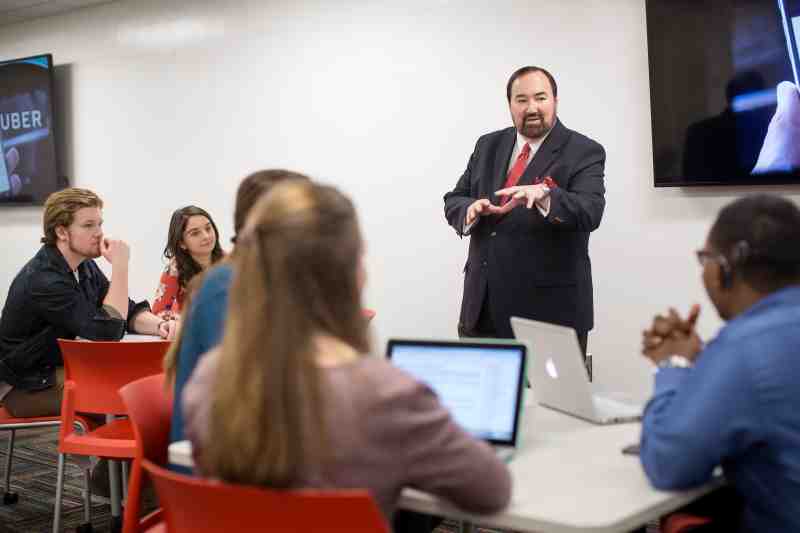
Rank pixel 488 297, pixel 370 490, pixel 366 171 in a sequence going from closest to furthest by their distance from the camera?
pixel 370 490 → pixel 488 297 → pixel 366 171

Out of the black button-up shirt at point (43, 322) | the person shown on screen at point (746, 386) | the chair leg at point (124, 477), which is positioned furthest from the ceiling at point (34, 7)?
the person shown on screen at point (746, 386)

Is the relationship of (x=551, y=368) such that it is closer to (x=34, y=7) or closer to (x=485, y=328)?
(x=485, y=328)

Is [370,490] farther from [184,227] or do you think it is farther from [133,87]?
[133,87]

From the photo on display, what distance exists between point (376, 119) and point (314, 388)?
405cm

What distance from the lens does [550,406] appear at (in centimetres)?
227

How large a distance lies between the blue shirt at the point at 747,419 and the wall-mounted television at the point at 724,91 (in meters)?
2.44

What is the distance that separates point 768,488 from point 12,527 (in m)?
3.10

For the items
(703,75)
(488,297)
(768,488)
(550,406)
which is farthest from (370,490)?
(703,75)

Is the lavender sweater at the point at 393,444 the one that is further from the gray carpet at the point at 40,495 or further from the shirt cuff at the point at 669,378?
the gray carpet at the point at 40,495

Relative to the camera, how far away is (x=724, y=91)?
390 centimetres

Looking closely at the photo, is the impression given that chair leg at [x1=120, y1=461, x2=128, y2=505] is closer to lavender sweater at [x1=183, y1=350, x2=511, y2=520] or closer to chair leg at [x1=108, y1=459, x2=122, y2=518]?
chair leg at [x1=108, y1=459, x2=122, y2=518]

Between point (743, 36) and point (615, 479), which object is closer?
point (615, 479)

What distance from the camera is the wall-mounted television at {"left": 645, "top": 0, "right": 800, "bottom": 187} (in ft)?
12.3

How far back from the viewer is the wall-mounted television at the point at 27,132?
21.6ft
